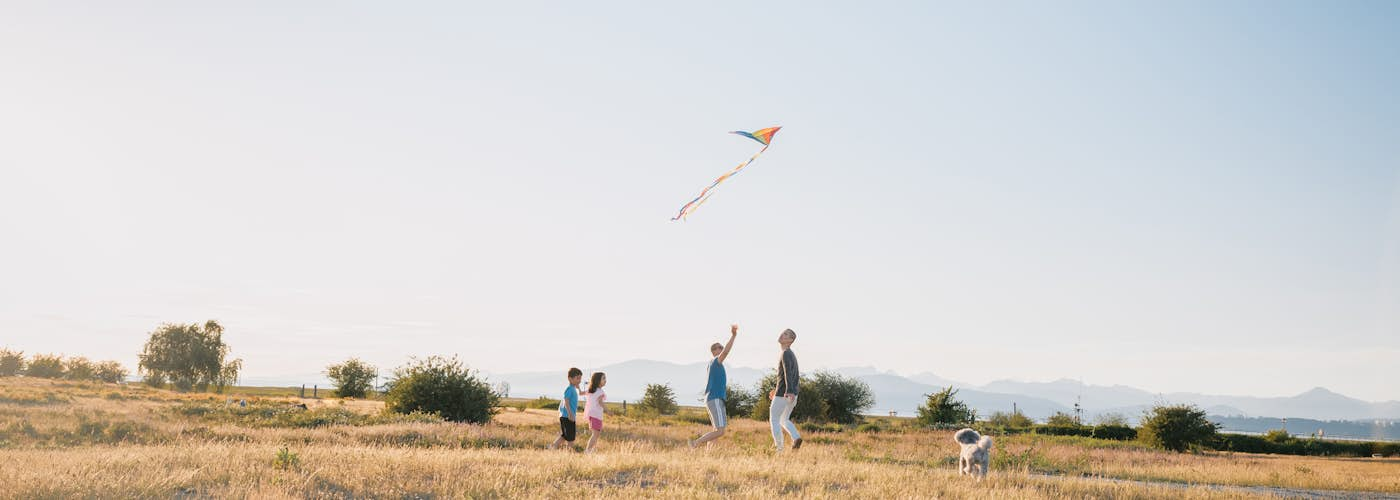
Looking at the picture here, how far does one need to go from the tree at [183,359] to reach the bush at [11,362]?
951 cm

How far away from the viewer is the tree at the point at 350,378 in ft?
180

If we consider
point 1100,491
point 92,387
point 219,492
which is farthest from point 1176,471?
point 92,387

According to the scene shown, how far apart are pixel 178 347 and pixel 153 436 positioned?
59906mm

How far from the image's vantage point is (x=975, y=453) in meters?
12.7

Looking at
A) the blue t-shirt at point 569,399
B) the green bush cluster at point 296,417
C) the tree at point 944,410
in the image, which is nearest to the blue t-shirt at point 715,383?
the blue t-shirt at point 569,399

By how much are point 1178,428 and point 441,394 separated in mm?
26064

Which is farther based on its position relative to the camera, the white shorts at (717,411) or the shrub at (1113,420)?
Answer: the shrub at (1113,420)

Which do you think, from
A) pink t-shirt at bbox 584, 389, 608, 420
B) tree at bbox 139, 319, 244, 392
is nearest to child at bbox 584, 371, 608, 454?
pink t-shirt at bbox 584, 389, 608, 420

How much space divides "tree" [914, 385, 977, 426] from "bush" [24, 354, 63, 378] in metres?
70.8

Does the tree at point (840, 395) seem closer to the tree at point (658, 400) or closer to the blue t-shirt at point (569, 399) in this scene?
the tree at point (658, 400)

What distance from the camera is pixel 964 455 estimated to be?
1296 cm

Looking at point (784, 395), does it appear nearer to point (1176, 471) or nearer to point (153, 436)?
point (1176, 471)

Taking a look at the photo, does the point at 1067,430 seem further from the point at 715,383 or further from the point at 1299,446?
the point at 715,383

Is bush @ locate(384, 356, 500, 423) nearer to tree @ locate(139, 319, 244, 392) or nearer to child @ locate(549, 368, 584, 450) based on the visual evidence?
child @ locate(549, 368, 584, 450)
